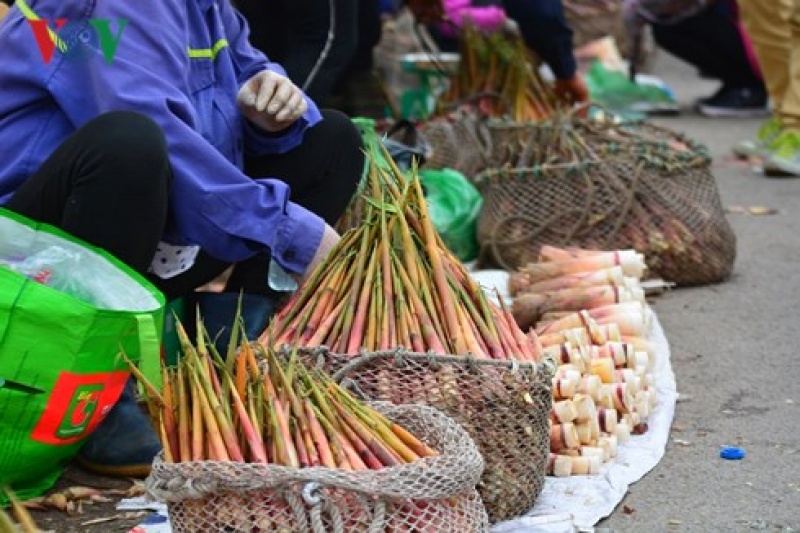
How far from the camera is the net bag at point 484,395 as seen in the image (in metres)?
2.66

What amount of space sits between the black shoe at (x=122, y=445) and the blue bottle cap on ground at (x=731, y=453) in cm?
122

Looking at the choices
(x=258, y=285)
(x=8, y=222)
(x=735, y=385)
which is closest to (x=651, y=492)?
(x=735, y=385)

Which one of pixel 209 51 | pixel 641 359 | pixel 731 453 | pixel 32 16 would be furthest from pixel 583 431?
pixel 32 16

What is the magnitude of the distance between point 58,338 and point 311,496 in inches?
29.6

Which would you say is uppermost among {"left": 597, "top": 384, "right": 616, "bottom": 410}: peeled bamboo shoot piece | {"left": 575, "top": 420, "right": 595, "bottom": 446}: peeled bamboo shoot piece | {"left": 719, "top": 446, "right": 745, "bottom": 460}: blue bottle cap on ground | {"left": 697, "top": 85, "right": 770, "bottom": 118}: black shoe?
{"left": 575, "top": 420, "right": 595, "bottom": 446}: peeled bamboo shoot piece

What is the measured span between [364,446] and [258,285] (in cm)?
128

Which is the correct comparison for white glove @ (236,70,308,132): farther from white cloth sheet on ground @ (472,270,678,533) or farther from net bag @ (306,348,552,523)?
white cloth sheet on ground @ (472,270,678,533)

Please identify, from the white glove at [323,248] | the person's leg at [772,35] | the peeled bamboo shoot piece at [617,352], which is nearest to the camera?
the white glove at [323,248]

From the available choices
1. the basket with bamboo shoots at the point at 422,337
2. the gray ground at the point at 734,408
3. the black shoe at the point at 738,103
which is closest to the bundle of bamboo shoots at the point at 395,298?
the basket with bamboo shoots at the point at 422,337

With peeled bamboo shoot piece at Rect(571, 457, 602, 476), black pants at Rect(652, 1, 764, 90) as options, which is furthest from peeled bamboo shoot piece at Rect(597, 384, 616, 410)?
black pants at Rect(652, 1, 764, 90)

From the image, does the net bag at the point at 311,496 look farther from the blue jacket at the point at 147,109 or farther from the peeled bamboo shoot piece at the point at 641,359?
the peeled bamboo shoot piece at the point at 641,359

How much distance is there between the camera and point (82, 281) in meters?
2.84

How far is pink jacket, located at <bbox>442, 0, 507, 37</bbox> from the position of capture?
6.90 meters

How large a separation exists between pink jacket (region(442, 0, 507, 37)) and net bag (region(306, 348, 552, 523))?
4.16 m
